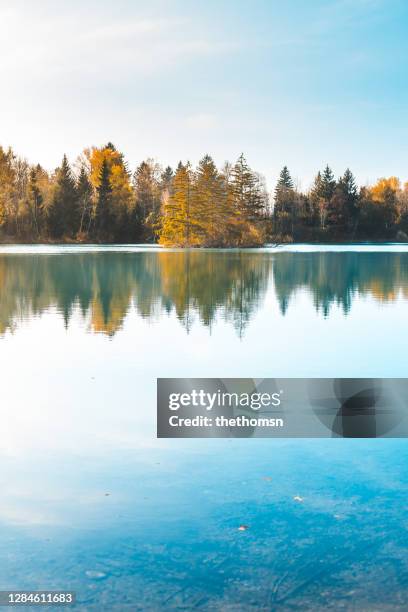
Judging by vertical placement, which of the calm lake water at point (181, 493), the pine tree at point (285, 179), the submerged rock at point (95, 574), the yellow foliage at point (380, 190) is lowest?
the submerged rock at point (95, 574)

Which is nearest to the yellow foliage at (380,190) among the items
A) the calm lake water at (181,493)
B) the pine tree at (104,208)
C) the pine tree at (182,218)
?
the pine tree at (182,218)

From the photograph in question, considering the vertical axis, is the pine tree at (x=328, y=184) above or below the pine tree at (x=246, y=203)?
above

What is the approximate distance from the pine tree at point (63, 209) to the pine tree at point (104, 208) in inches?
107

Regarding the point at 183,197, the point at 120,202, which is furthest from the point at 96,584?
the point at 120,202

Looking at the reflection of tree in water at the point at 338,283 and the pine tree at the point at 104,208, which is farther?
the pine tree at the point at 104,208

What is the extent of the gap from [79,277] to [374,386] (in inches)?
795

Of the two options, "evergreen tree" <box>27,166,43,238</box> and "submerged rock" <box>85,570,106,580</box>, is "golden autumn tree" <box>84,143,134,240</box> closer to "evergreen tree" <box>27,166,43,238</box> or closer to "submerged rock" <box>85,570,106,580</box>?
"evergreen tree" <box>27,166,43,238</box>

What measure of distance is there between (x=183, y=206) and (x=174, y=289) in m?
49.1

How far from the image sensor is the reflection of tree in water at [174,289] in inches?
677

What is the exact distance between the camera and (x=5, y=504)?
5.40 m

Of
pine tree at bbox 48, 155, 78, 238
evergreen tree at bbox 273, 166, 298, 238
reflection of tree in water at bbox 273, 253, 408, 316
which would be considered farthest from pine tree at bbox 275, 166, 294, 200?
reflection of tree in water at bbox 273, 253, 408, 316

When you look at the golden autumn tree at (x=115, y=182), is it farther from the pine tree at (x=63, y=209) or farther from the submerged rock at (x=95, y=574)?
the submerged rock at (x=95, y=574)

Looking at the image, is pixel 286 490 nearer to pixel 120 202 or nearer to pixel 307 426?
pixel 307 426

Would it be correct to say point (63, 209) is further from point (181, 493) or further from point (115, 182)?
point (181, 493)
